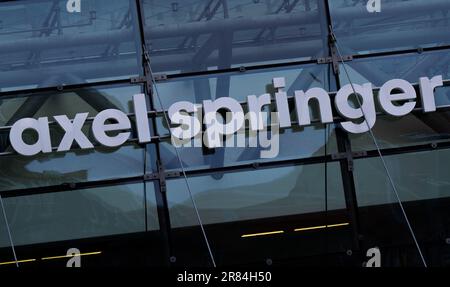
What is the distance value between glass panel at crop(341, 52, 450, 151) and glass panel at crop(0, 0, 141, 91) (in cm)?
278

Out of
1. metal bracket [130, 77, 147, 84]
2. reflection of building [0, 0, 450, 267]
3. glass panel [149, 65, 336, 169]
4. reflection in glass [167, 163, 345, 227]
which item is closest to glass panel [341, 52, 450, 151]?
reflection of building [0, 0, 450, 267]

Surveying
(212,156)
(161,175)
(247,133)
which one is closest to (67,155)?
(161,175)

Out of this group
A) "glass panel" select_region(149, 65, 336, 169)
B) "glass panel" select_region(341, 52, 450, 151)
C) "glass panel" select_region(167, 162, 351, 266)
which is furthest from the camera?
"glass panel" select_region(341, 52, 450, 151)

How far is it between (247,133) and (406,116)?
198 centimetres

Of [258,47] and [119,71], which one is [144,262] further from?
[258,47]

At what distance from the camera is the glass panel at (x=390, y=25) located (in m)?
10.9

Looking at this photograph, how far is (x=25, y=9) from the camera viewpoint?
1058 cm

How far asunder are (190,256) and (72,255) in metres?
1.38

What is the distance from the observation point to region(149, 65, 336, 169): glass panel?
412 inches

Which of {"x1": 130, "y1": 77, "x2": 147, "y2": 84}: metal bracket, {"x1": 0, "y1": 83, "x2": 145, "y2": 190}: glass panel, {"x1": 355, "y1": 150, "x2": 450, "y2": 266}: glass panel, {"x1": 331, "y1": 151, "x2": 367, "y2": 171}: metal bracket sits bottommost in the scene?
{"x1": 355, "y1": 150, "x2": 450, "y2": 266}: glass panel

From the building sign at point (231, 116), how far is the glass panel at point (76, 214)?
58 cm

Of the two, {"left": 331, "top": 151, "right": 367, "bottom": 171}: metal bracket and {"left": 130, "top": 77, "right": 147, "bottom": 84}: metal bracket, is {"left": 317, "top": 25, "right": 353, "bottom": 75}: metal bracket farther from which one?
{"left": 130, "top": 77, "right": 147, "bottom": 84}: metal bracket
